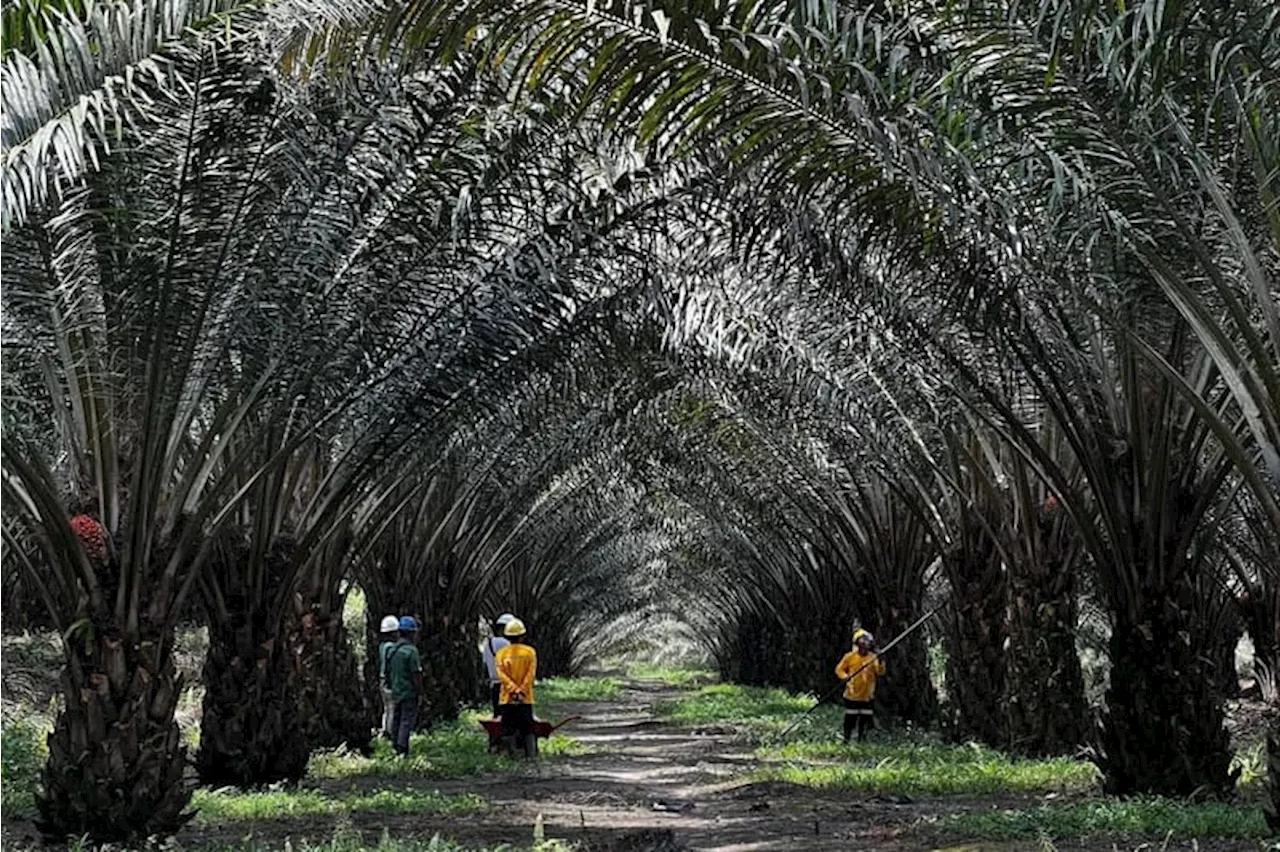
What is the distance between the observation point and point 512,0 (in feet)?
22.2

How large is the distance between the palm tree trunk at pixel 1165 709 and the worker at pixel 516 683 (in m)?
6.39

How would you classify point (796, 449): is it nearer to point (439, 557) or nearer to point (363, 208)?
point (439, 557)

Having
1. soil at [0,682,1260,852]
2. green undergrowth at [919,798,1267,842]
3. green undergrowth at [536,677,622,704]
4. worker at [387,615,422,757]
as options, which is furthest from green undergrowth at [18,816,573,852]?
green undergrowth at [536,677,622,704]

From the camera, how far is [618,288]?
1338cm

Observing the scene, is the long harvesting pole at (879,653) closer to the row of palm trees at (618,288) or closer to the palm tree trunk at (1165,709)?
the row of palm trees at (618,288)

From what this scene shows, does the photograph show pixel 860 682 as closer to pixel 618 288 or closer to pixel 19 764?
pixel 618 288

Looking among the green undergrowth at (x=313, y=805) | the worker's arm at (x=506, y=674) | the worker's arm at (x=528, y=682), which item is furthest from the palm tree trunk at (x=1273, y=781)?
the worker's arm at (x=506, y=674)

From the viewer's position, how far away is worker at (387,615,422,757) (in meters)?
15.9

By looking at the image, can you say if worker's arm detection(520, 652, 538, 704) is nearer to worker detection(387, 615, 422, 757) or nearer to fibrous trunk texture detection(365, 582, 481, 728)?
worker detection(387, 615, 422, 757)

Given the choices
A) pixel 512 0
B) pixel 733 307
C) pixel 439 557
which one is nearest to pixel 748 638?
pixel 439 557

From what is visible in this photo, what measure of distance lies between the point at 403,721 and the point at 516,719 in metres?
1.15

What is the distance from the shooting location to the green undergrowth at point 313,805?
37.0 ft

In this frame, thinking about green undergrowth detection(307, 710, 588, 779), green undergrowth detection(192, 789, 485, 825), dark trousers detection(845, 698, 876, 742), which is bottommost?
green undergrowth detection(192, 789, 485, 825)

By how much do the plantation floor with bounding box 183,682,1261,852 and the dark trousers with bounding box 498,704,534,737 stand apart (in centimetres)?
50
